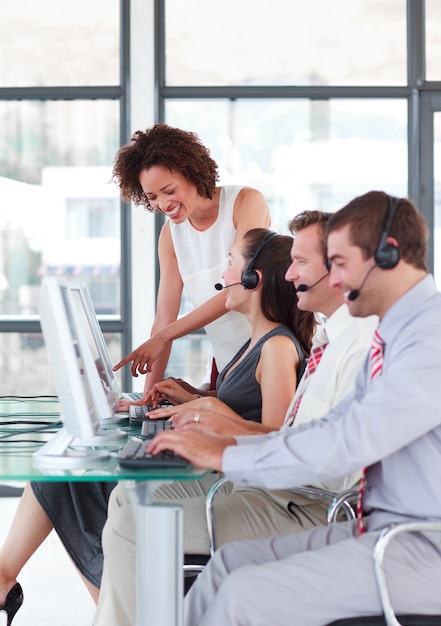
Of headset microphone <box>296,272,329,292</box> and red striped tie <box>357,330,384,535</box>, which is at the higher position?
headset microphone <box>296,272,329,292</box>

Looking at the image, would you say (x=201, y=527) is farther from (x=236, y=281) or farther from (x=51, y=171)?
(x=51, y=171)

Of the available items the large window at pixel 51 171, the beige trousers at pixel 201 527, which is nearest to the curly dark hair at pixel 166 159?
the beige trousers at pixel 201 527

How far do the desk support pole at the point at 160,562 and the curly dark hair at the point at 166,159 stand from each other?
161cm

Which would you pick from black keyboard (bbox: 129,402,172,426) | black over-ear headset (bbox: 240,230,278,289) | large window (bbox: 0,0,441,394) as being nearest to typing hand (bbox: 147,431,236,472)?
black keyboard (bbox: 129,402,172,426)

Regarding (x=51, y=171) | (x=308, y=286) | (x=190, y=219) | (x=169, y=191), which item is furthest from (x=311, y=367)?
(x=51, y=171)

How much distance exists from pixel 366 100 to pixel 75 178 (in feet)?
5.32

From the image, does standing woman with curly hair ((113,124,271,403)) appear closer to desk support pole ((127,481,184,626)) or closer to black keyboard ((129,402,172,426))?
black keyboard ((129,402,172,426))

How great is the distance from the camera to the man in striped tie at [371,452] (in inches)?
64.3

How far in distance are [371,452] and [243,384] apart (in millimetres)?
1064

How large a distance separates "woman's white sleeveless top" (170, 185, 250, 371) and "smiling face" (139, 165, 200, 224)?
0.15 meters

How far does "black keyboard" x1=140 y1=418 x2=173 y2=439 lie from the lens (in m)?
2.19

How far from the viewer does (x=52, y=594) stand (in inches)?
144

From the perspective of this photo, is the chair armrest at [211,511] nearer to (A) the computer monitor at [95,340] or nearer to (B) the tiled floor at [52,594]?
(A) the computer monitor at [95,340]

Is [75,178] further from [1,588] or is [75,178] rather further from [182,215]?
[1,588]
